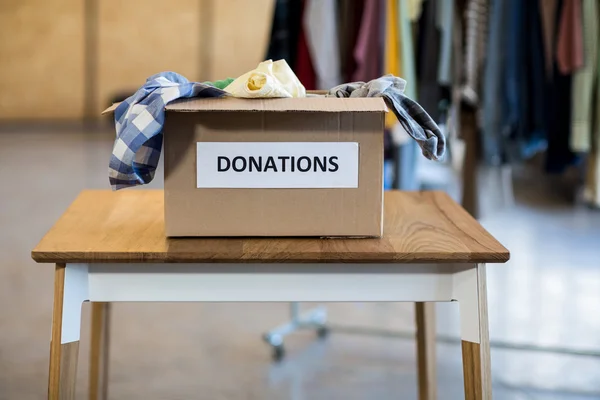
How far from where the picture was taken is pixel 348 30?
2703 mm

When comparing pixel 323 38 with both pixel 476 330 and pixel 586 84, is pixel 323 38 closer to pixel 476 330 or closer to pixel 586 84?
pixel 586 84

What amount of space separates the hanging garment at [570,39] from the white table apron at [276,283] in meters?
1.51

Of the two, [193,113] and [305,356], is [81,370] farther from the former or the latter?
[193,113]

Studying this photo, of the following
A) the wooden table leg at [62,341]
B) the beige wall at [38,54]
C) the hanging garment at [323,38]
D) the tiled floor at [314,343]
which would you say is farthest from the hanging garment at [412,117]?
the beige wall at [38,54]

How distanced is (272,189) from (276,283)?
0.14 metres

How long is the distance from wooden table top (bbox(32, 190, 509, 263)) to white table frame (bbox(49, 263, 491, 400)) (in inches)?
1.2

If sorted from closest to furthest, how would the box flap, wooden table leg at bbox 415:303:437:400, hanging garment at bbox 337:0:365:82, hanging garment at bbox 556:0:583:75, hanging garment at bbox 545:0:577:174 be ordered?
the box flap, wooden table leg at bbox 415:303:437:400, hanging garment at bbox 556:0:583:75, hanging garment at bbox 545:0:577:174, hanging garment at bbox 337:0:365:82

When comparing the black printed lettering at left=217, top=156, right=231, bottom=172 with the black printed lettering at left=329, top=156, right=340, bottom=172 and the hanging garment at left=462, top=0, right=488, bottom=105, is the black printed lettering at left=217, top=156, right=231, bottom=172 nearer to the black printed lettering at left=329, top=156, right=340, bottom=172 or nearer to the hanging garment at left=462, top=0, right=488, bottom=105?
the black printed lettering at left=329, top=156, right=340, bottom=172

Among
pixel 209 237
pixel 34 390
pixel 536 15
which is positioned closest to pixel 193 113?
pixel 209 237

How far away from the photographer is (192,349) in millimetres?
2484

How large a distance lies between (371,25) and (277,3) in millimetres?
367

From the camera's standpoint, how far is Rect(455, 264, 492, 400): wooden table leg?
1173mm

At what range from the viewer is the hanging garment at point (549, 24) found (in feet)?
8.17

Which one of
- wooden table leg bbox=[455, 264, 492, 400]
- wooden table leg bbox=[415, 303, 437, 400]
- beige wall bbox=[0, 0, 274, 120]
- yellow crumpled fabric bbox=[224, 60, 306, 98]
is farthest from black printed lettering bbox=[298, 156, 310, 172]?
beige wall bbox=[0, 0, 274, 120]
